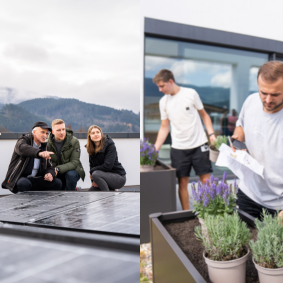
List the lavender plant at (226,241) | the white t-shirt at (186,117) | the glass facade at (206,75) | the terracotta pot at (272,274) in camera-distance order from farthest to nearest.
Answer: the glass facade at (206,75), the white t-shirt at (186,117), the lavender plant at (226,241), the terracotta pot at (272,274)

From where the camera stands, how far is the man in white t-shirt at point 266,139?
5.01 feet

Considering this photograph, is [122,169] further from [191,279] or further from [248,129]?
[248,129]

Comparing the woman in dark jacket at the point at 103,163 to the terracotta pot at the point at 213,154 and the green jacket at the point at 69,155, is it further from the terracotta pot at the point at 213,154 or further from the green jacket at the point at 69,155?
the terracotta pot at the point at 213,154

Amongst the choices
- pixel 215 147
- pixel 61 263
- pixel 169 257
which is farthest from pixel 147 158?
pixel 61 263

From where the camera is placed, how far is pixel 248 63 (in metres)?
3.78

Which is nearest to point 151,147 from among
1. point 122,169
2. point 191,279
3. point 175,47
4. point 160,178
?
point 160,178

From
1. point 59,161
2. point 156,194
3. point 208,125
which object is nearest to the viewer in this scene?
point 59,161

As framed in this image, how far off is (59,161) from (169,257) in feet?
2.85

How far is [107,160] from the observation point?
0.38m

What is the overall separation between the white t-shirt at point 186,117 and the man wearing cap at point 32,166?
2.49 meters

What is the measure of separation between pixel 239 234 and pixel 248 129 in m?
1.07

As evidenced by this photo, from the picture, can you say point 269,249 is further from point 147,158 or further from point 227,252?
point 147,158

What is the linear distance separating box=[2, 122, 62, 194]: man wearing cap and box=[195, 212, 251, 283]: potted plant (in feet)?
2.19

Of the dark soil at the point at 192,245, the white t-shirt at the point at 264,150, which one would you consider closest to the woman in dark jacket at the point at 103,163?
the dark soil at the point at 192,245
